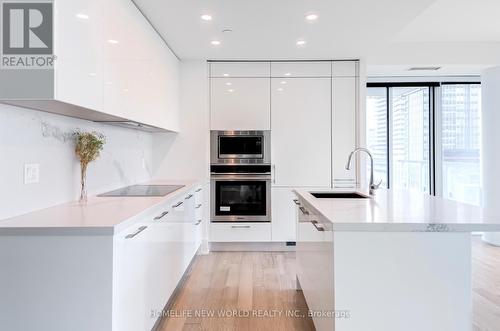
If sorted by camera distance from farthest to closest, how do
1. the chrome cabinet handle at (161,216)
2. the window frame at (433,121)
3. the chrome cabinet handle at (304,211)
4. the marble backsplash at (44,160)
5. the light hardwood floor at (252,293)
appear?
the window frame at (433,121) → the light hardwood floor at (252,293) → the chrome cabinet handle at (304,211) → the chrome cabinet handle at (161,216) → the marble backsplash at (44,160)

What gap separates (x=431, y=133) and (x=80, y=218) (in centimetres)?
527

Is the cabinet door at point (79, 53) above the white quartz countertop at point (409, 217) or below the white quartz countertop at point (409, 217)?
above

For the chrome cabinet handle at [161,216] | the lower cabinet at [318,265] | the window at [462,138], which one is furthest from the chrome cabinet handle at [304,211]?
the window at [462,138]

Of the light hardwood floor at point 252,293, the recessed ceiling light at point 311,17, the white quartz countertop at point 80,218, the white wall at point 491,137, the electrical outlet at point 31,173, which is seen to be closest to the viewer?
the white quartz countertop at point 80,218

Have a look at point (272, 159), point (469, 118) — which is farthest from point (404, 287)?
point (469, 118)

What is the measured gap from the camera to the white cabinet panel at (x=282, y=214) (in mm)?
4312

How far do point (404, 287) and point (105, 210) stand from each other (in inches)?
63.5

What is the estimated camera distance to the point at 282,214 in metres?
4.32

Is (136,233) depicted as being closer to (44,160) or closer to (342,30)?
(44,160)

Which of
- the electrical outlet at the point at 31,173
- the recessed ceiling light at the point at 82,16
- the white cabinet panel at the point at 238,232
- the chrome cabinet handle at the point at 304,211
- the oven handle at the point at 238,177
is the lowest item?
the white cabinet panel at the point at 238,232

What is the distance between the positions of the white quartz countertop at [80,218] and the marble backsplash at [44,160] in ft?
0.29

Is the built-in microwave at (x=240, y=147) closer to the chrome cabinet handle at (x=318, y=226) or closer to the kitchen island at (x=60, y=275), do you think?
the chrome cabinet handle at (x=318, y=226)

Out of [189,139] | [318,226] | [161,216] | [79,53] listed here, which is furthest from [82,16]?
[189,139]

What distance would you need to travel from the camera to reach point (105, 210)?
6.23 ft
